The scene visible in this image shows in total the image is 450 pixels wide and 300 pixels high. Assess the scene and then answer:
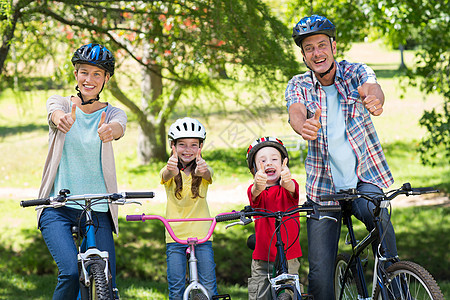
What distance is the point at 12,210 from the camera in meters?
12.6

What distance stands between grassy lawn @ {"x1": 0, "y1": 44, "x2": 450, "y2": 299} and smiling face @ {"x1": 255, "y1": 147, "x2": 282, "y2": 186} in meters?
2.93

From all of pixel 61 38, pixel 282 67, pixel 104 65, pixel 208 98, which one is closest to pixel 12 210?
pixel 61 38

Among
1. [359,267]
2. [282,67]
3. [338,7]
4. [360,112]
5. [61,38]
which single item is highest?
[338,7]

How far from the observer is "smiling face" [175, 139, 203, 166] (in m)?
4.82

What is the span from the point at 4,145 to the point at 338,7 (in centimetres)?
1468

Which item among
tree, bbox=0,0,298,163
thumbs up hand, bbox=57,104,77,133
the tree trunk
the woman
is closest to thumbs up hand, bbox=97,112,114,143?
the woman

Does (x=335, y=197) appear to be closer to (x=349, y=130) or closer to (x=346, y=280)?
(x=349, y=130)

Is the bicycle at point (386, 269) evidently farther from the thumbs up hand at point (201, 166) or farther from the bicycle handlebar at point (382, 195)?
the thumbs up hand at point (201, 166)

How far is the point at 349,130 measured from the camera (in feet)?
14.0

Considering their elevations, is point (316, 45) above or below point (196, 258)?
above

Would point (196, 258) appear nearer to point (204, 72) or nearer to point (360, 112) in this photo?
point (360, 112)

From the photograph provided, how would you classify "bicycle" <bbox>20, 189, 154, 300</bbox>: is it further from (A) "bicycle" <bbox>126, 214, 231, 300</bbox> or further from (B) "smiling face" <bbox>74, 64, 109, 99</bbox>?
(B) "smiling face" <bbox>74, 64, 109, 99</bbox>

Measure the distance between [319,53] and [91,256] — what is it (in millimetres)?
2101

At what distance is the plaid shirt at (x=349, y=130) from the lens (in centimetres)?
427
